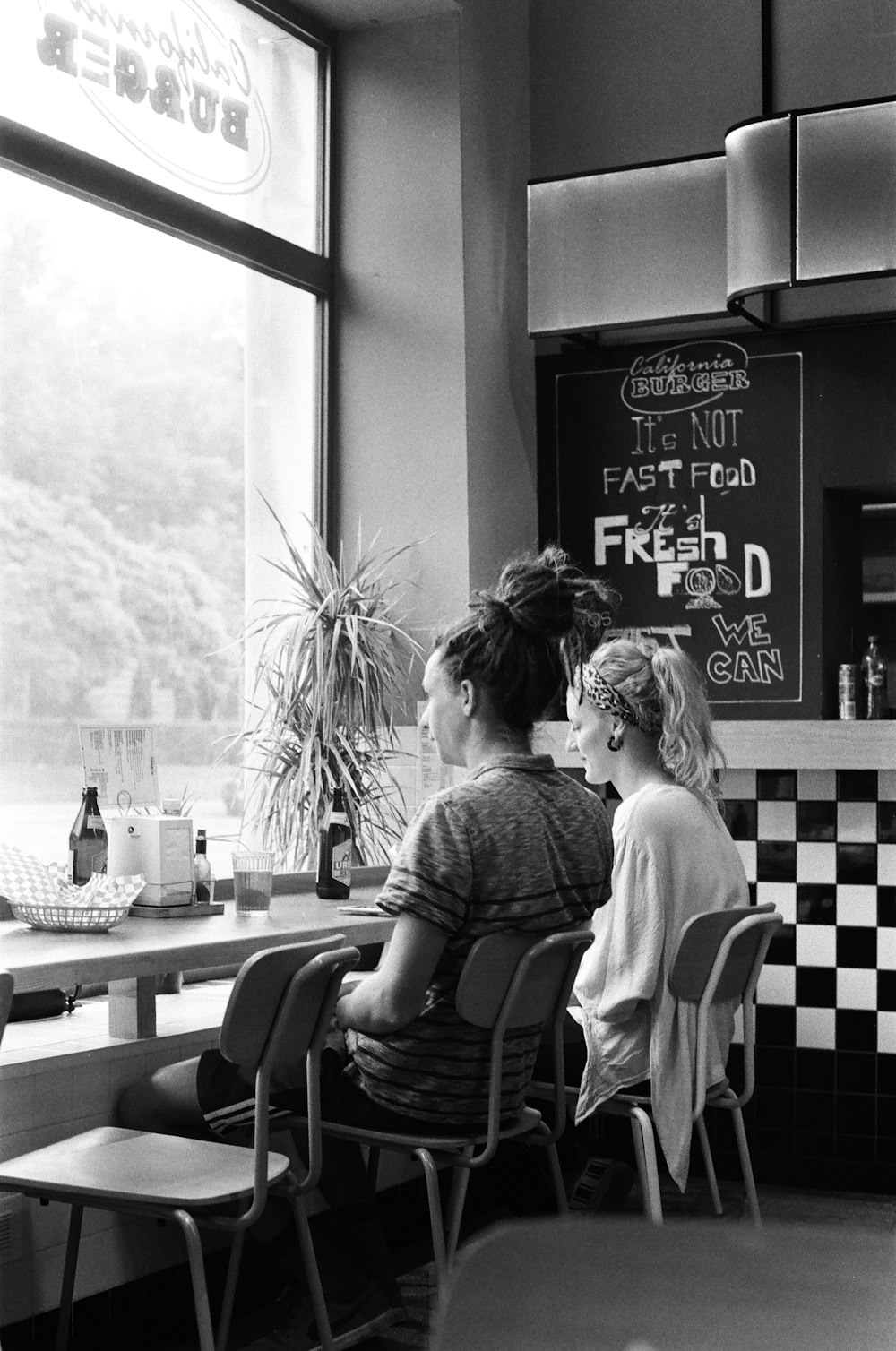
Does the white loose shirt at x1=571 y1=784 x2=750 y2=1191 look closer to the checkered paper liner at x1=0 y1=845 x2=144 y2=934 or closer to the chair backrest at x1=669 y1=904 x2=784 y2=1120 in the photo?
the chair backrest at x1=669 y1=904 x2=784 y2=1120

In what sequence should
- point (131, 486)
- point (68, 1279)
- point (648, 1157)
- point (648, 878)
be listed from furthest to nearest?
point (131, 486)
point (648, 878)
point (648, 1157)
point (68, 1279)

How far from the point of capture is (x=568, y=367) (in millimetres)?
5156

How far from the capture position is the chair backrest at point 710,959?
3107 mm

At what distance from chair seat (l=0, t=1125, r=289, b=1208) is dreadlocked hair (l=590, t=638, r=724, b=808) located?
1.34m

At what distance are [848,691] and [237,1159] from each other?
2731 millimetres

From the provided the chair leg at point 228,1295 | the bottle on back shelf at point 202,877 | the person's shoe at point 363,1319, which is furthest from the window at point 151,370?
the person's shoe at point 363,1319

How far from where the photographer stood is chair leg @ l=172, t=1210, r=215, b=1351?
2.23 m

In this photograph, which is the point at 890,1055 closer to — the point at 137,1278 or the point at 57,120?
the point at 137,1278

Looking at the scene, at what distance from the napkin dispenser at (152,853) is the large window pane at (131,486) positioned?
0.75m

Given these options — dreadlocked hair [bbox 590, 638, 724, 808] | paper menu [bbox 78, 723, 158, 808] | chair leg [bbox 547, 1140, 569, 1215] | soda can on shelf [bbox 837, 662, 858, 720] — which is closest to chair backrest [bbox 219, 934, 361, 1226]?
chair leg [bbox 547, 1140, 569, 1215]

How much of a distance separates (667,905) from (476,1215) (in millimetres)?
1071

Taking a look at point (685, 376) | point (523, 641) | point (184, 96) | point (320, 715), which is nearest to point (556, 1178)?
point (523, 641)

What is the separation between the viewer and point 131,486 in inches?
167

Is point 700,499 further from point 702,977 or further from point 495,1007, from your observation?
point 495,1007
